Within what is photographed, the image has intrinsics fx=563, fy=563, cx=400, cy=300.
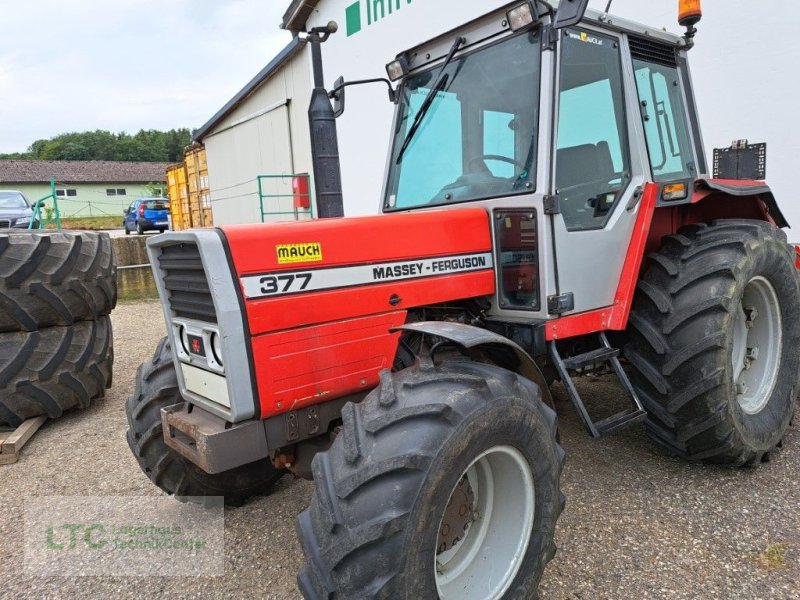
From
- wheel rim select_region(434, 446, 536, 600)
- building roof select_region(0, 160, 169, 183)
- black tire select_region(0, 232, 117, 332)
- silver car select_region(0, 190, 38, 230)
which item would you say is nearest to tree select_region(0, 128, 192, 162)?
building roof select_region(0, 160, 169, 183)

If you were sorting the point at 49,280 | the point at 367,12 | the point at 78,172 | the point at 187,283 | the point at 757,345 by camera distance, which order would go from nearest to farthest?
the point at 187,283 → the point at 757,345 → the point at 49,280 → the point at 367,12 → the point at 78,172

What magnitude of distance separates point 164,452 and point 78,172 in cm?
6256

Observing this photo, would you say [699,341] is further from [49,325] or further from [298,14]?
[298,14]

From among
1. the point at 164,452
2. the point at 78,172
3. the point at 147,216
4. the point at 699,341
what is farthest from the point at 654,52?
the point at 78,172

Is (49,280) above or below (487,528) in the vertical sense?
above

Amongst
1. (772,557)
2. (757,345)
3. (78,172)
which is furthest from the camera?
(78,172)

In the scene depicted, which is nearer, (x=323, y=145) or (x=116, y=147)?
(x=323, y=145)

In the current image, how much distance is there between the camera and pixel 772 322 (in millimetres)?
3393

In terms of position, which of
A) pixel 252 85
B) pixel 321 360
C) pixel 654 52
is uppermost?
pixel 252 85

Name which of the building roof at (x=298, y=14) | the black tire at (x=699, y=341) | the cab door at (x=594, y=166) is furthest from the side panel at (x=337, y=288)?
the building roof at (x=298, y=14)

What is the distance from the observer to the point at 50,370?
4.19m

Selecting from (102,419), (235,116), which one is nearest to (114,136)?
(235,116)

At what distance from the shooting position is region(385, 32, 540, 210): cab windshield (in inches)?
104

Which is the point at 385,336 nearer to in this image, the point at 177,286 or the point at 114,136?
the point at 177,286
